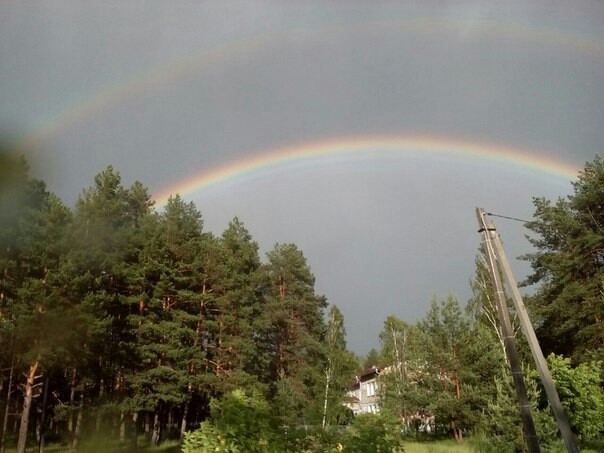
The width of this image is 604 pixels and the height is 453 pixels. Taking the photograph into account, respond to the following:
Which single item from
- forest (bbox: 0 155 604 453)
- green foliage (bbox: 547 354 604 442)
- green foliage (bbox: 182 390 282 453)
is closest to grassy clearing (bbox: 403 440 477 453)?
forest (bbox: 0 155 604 453)

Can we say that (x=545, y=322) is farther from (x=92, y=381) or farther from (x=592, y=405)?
(x=92, y=381)

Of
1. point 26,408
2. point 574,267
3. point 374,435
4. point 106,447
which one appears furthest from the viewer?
point 574,267

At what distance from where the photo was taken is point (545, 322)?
34062 millimetres

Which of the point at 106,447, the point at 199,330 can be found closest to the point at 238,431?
the point at 106,447

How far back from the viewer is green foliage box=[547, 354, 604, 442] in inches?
939

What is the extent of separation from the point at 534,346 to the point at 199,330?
23304mm

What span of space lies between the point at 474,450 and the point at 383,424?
18.6 metres

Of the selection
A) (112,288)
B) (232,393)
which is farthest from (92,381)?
(232,393)

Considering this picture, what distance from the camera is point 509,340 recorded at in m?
11.0

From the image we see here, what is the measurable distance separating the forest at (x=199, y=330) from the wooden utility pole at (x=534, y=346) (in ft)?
29.0

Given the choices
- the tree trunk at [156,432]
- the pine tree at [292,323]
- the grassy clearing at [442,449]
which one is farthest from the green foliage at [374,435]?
the pine tree at [292,323]

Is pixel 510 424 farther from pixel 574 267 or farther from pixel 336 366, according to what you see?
pixel 336 366

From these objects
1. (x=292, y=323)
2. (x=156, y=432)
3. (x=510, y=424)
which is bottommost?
(x=510, y=424)

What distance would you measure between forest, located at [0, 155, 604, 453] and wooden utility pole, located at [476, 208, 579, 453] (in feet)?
29.0
